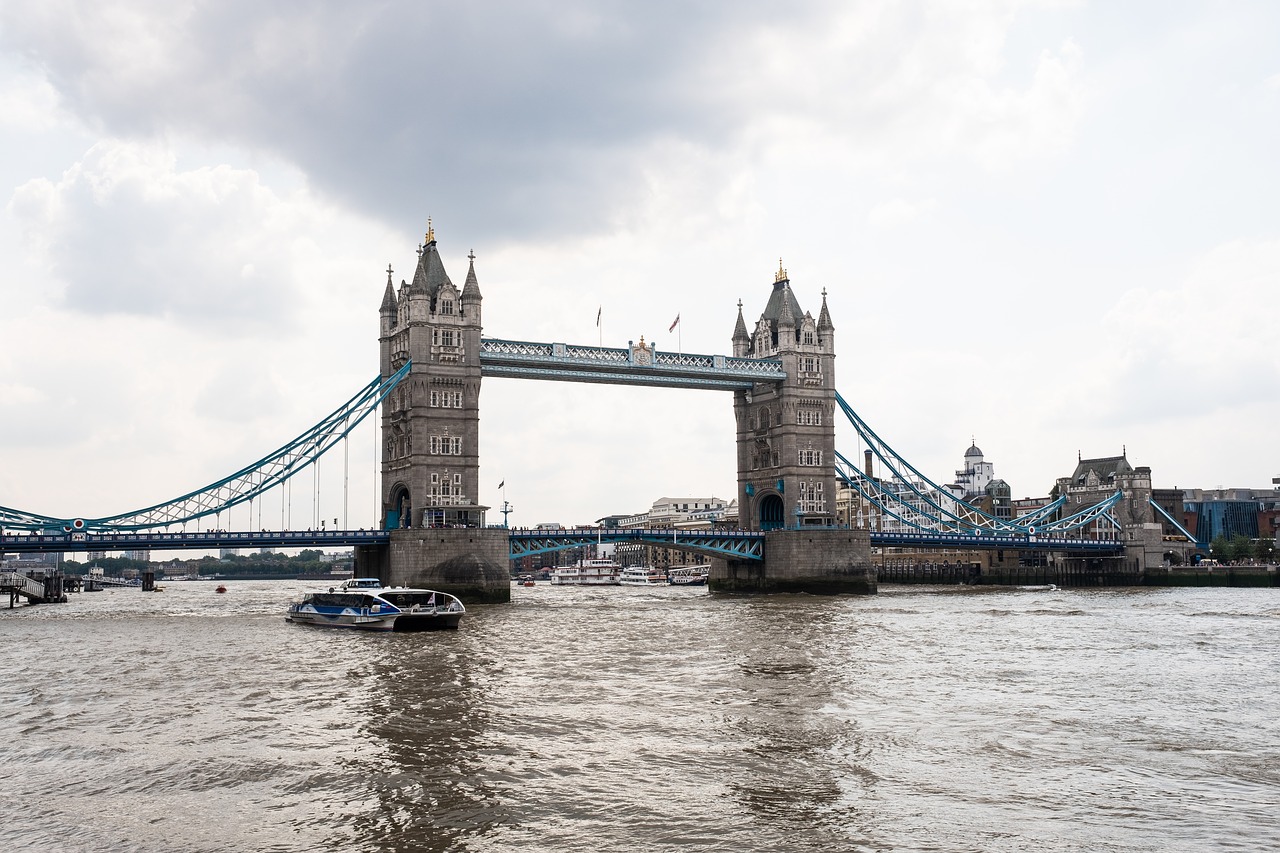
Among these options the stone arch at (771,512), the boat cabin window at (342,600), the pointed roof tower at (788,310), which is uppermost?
the pointed roof tower at (788,310)

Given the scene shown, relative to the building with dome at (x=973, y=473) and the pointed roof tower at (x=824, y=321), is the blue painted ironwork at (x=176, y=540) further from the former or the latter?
the building with dome at (x=973, y=473)

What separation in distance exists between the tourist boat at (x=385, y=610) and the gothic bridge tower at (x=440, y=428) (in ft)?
53.3

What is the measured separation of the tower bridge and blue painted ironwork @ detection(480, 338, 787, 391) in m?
0.13

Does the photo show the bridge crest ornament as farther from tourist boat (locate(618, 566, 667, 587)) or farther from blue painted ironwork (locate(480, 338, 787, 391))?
tourist boat (locate(618, 566, 667, 587))

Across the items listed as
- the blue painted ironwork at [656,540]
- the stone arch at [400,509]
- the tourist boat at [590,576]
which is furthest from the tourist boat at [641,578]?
the stone arch at [400,509]

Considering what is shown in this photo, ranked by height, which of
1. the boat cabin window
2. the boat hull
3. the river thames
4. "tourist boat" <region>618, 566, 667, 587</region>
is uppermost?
the boat cabin window

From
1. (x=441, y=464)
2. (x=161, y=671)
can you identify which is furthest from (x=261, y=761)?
(x=441, y=464)

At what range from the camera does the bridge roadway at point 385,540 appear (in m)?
71.0

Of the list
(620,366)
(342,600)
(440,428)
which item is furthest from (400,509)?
(342,600)

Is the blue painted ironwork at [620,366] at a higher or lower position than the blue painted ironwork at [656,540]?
higher

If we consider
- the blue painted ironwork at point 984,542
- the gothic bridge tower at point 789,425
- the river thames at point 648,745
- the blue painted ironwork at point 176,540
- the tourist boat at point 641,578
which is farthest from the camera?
the tourist boat at point 641,578

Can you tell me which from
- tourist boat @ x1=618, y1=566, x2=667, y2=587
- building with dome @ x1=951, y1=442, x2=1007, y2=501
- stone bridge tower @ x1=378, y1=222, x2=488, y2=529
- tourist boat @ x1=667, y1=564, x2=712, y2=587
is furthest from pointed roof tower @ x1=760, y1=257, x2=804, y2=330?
building with dome @ x1=951, y1=442, x2=1007, y2=501

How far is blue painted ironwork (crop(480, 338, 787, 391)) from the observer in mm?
80875

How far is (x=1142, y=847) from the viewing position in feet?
53.2
